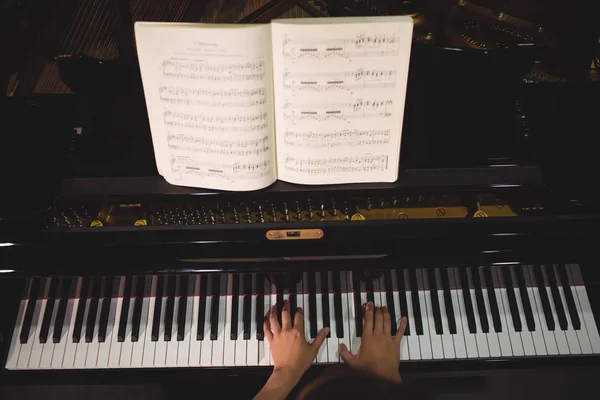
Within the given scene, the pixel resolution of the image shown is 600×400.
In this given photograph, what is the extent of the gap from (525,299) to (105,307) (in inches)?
63.6

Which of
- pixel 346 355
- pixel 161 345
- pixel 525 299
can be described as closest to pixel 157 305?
pixel 161 345

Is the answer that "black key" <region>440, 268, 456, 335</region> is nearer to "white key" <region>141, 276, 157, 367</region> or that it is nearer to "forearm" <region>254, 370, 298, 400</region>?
"forearm" <region>254, 370, 298, 400</region>

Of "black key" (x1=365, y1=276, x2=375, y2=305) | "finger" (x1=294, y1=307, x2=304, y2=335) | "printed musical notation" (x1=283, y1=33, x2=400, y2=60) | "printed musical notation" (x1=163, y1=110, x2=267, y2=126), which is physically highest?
"printed musical notation" (x1=283, y1=33, x2=400, y2=60)

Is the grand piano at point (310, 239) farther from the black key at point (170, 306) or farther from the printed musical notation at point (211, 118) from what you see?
the printed musical notation at point (211, 118)

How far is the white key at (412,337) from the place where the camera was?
1749mm

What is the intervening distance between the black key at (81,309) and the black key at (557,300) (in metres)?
1.75

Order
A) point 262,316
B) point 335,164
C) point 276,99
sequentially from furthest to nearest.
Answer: point 262,316 → point 335,164 → point 276,99

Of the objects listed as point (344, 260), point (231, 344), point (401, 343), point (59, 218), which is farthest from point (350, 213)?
point (59, 218)

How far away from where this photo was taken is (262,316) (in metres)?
1.75

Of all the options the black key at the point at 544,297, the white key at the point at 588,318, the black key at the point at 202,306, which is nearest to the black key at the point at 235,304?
the black key at the point at 202,306

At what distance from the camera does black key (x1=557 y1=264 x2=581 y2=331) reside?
5.70 feet

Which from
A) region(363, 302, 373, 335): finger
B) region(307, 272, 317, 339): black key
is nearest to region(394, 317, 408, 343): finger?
region(363, 302, 373, 335): finger

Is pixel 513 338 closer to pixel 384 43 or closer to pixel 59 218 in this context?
pixel 384 43

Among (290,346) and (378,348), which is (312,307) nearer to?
(290,346)
